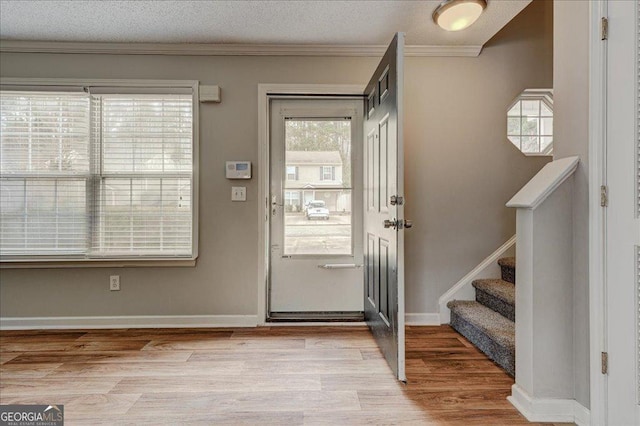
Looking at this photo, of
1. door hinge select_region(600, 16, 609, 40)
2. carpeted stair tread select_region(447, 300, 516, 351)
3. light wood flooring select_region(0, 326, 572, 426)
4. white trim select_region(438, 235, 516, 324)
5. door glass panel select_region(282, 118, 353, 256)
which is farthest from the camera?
door glass panel select_region(282, 118, 353, 256)

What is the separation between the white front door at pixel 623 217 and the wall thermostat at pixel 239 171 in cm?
235

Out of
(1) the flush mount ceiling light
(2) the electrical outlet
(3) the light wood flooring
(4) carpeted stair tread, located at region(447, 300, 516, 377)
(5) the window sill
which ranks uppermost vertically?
(1) the flush mount ceiling light

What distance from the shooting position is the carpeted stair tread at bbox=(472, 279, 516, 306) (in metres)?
2.50

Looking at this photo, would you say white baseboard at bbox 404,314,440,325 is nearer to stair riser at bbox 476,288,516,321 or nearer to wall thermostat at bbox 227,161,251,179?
stair riser at bbox 476,288,516,321

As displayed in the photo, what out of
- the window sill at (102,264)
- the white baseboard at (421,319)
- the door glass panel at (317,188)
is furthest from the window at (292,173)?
the white baseboard at (421,319)

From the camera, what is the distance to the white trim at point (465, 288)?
3027 millimetres

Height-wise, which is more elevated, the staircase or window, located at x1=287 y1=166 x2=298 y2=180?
window, located at x1=287 y1=166 x2=298 y2=180

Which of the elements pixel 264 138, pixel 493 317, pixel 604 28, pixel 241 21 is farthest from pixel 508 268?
pixel 241 21

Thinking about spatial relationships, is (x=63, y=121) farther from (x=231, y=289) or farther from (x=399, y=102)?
(x=399, y=102)

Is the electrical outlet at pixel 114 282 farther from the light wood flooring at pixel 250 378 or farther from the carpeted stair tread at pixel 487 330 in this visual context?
the carpeted stair tread at pixel 487 330

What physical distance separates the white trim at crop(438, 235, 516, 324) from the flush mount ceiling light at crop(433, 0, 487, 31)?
180 centimetres

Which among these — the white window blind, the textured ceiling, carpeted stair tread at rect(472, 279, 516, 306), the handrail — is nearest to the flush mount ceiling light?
the textured ceiling

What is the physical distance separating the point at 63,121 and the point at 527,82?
12.8 ft

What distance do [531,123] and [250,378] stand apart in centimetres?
304
